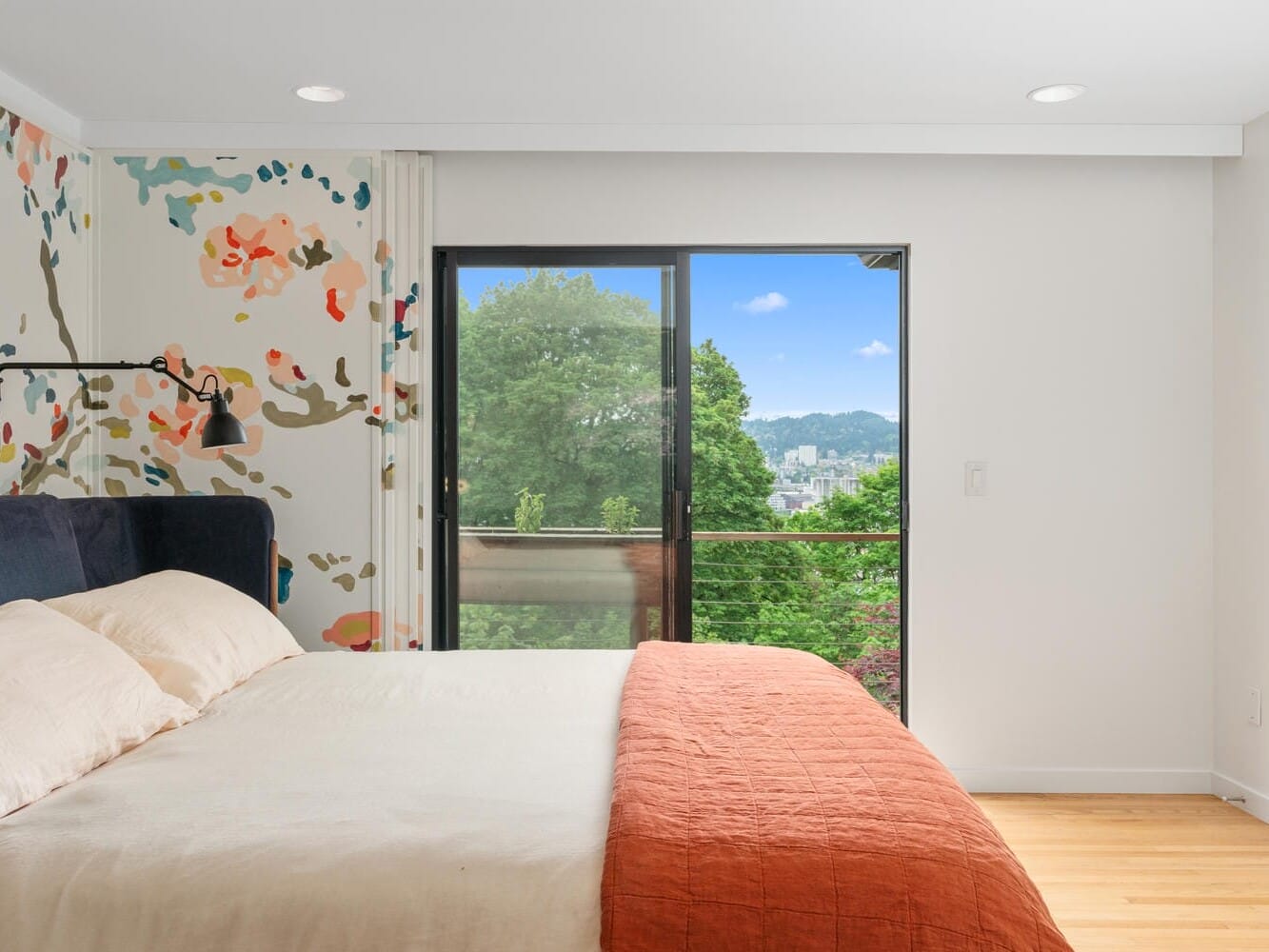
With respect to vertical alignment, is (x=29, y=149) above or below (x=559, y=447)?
above

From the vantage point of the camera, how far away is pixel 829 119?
3.57 metres

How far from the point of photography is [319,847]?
1519mm

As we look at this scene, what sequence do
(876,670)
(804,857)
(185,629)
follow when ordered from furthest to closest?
(876,670) → (185,629) → (804,857)

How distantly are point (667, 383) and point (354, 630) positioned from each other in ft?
5.08

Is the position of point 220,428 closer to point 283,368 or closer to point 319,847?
point 283,368

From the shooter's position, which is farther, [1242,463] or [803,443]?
[803,443]

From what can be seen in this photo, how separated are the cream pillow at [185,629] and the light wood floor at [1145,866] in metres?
2.35

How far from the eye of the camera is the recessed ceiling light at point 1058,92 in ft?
10.6

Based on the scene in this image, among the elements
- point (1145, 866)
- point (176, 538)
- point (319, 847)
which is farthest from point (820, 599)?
point (319, 847)

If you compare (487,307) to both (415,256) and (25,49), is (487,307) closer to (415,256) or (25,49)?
(415,256)

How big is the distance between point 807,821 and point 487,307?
2.79 meters

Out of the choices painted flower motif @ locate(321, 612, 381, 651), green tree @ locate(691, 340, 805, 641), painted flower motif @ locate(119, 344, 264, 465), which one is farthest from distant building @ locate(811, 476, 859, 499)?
painted flower motif @ locate(119, 344, 264, 465)

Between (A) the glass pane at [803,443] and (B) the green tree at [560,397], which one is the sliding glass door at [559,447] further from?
(A) the glass pane at [803,443]

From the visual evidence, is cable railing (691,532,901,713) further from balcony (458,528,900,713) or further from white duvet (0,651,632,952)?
white duvet (0,651,632,952)
